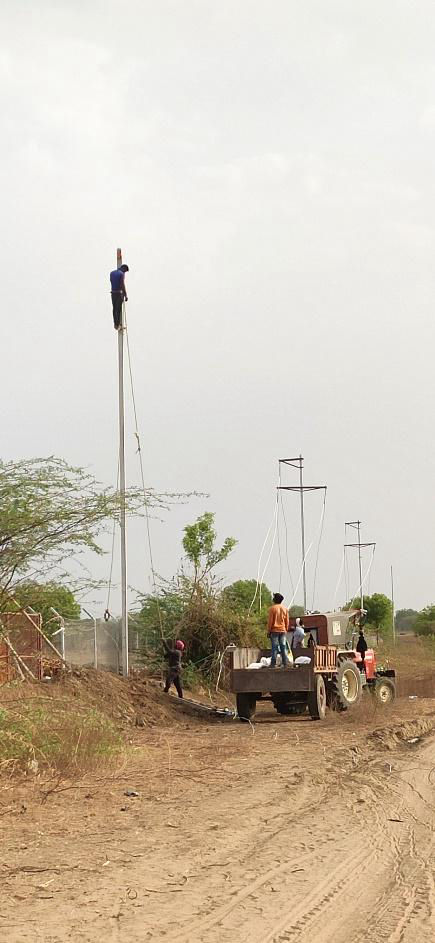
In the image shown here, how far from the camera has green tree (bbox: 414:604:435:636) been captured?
83006 millimetres

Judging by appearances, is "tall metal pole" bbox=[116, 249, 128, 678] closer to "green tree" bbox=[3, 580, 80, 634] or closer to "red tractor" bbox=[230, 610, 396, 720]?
"red tractor" bbox=[230, 610, 396, 720]

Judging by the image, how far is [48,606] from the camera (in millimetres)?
12328

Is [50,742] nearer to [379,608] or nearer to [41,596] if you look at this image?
[41,596]

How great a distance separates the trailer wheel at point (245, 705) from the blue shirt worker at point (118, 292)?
9554 mm

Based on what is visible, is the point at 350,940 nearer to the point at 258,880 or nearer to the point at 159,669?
the point at 258,880

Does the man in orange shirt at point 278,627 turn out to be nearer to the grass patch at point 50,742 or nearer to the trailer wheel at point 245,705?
the trailer wheel at point 245,705

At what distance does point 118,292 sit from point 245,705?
1032 cm

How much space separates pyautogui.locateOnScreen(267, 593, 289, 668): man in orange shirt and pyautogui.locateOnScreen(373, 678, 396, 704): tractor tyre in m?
5.67

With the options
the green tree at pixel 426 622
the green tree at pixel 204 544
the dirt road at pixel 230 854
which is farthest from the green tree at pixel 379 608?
the dirt road at pixel 230 854

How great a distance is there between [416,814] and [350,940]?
13.7 feet

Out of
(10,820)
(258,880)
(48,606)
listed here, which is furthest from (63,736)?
(258,880)

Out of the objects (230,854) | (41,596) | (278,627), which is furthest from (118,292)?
(230,854)

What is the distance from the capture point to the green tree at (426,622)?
83006 millimetres

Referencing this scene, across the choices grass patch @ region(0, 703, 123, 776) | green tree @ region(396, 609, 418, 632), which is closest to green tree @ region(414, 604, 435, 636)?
green tree @ region(396, 609, 418, 632)
